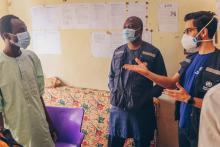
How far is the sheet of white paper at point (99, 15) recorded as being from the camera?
3111 millimetres

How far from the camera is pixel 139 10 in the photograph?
2936 mm

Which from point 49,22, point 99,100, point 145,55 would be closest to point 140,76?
point 145,55

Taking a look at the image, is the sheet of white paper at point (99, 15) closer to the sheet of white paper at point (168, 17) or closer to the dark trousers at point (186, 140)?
the sheet of white paper at point (168, 17)

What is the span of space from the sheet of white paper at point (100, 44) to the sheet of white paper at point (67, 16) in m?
0.33

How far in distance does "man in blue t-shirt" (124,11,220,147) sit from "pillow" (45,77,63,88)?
152cm

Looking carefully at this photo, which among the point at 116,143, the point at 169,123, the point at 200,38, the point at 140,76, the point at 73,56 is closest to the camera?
the point at 200,38

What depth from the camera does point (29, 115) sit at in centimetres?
203

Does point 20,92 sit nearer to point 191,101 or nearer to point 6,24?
point 6,24

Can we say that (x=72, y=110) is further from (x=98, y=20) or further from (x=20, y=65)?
(x=98, y=20)

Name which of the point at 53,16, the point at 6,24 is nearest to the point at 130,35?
the point at 6,24

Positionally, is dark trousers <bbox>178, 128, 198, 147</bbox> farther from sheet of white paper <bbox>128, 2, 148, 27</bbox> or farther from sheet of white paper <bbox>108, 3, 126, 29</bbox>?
sheet of white paper <bbox>108, 3, 126, 29</bbox>

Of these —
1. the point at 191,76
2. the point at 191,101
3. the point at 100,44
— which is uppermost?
the point at 100,44

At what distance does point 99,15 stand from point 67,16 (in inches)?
16.2

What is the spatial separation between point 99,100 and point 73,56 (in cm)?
63
